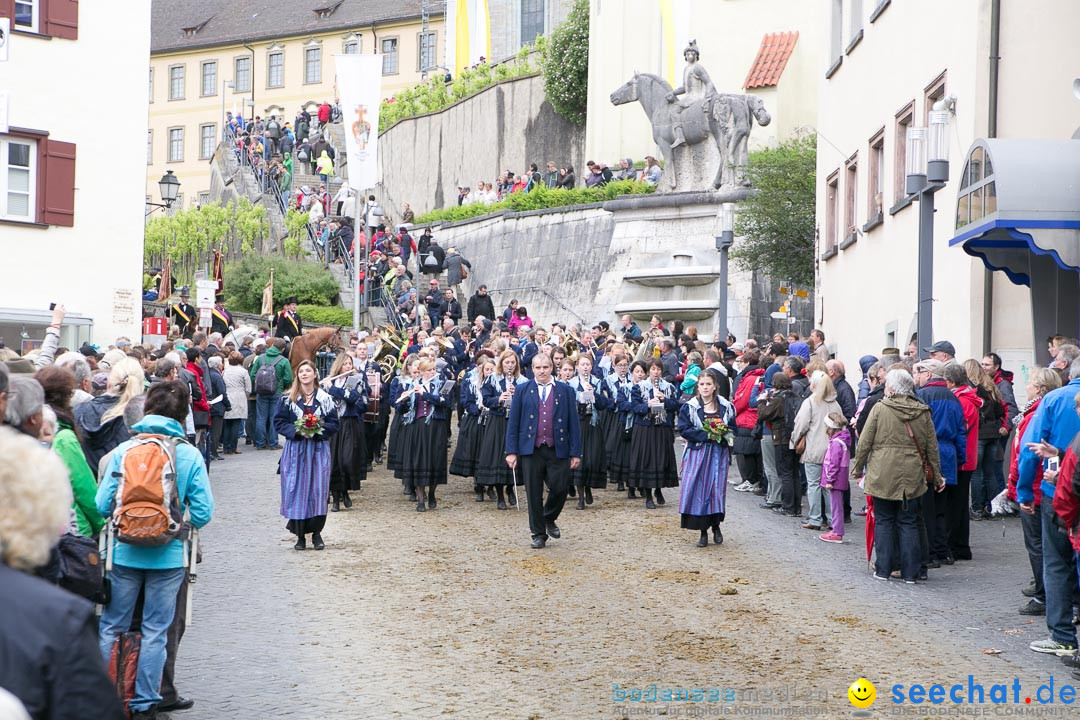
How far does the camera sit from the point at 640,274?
1388 inches

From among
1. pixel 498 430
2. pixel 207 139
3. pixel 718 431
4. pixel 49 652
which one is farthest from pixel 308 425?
pixel 207 139

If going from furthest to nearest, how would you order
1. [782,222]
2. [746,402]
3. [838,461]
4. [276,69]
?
[276,69] < [782,222] < [746,402] < [838,461]

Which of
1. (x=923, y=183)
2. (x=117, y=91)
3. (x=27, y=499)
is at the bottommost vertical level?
(x=27, y=499)

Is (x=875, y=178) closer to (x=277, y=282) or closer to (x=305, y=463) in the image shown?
(x=305, y=463)

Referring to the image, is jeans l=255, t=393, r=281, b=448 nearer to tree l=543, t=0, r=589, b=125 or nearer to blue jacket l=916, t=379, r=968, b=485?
blue jacket l=916, t=379, r=968, b=485

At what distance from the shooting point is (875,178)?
76.2 feet

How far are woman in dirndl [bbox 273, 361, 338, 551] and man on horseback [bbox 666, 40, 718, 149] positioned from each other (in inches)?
862

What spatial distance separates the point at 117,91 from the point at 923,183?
16278 millimetres

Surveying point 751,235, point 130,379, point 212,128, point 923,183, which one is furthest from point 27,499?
point 212,128

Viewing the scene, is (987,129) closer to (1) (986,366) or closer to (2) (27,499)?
(1) (986,366)

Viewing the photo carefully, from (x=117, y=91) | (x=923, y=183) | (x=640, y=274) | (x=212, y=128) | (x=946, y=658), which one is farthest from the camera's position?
(x=212, y=128)

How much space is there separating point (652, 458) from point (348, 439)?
3.42m

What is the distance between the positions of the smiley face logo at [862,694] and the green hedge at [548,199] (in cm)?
2961

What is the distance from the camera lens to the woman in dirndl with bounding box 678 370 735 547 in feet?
44.8
